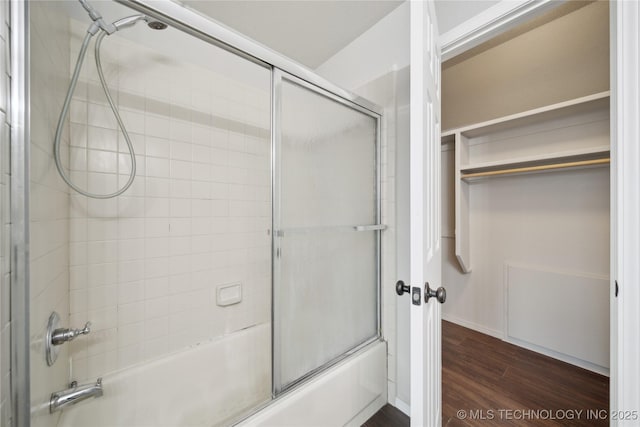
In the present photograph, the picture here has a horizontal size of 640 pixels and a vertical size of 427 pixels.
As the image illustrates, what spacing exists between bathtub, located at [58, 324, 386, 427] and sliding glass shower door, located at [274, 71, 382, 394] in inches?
3.8

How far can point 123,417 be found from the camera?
Result: 3.88 ft

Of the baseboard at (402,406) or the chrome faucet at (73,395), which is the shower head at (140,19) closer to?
the chrome faucet at (73,395)

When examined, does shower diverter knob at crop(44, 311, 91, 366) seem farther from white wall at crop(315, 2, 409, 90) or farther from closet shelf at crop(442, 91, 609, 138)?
closet shelf at crop(442, 91, 609, 138)

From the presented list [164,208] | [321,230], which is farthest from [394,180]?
[164,208]

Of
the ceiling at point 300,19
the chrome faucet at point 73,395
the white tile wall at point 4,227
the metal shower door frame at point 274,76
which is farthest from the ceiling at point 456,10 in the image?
the chrome faucet at point 73,395

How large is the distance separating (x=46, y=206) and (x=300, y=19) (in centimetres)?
169

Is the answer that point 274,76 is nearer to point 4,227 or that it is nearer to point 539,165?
point 4,227

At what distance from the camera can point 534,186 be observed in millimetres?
2141

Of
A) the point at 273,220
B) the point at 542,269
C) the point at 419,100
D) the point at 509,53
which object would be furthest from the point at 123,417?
the point at 509,53

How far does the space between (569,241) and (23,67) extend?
2905 mm

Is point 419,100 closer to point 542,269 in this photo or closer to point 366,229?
point 366,229

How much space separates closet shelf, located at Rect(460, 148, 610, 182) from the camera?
1.74m

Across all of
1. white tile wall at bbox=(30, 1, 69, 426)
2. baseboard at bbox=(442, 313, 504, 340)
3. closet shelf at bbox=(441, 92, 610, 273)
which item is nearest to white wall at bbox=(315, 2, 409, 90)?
closet shelf at bbox=(441, 92, 610, 273)

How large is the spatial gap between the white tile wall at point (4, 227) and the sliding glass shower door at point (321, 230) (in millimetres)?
737
